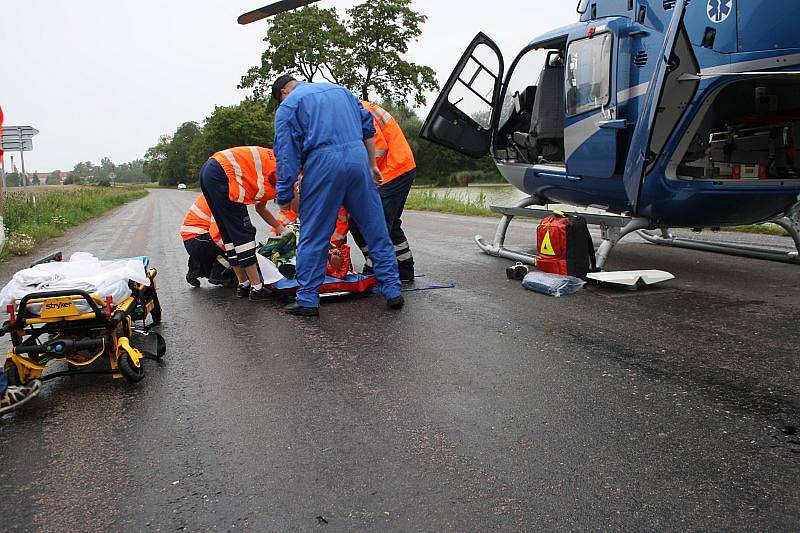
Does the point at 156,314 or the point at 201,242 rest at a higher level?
the point at 201,242

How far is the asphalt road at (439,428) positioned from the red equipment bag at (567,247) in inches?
35.7

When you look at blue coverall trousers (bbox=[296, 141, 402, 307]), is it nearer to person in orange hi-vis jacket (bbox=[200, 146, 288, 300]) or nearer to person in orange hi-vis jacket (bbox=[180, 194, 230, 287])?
person in orange hi-vis jacket (bbox=[200, 146, 288, 300])

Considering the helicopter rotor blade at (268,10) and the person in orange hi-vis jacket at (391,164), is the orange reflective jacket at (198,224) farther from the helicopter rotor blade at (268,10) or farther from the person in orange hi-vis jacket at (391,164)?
the helicopter rotor blade at (268,10)

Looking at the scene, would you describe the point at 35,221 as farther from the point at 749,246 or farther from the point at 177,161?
the point at 177,161

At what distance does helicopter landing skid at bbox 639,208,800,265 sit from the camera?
21.1ft

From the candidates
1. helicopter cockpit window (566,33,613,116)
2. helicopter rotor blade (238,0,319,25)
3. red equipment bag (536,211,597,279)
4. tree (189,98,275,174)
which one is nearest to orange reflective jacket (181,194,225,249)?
helicopter rotor blade (238,0,319,25)

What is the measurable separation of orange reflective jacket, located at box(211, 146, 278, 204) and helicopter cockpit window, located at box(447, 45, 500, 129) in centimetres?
281

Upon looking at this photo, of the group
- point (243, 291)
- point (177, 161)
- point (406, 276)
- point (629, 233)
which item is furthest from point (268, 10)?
point (177, 161)

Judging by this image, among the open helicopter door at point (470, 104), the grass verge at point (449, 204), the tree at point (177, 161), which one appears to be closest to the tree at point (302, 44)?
the grass verge at point (449, 204)

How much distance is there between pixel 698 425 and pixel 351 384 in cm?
170

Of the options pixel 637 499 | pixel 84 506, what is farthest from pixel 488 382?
pixel 84 506

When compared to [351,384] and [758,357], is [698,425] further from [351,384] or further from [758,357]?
[351,384]

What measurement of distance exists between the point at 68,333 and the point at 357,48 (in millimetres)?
26229

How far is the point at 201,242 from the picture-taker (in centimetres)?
660
